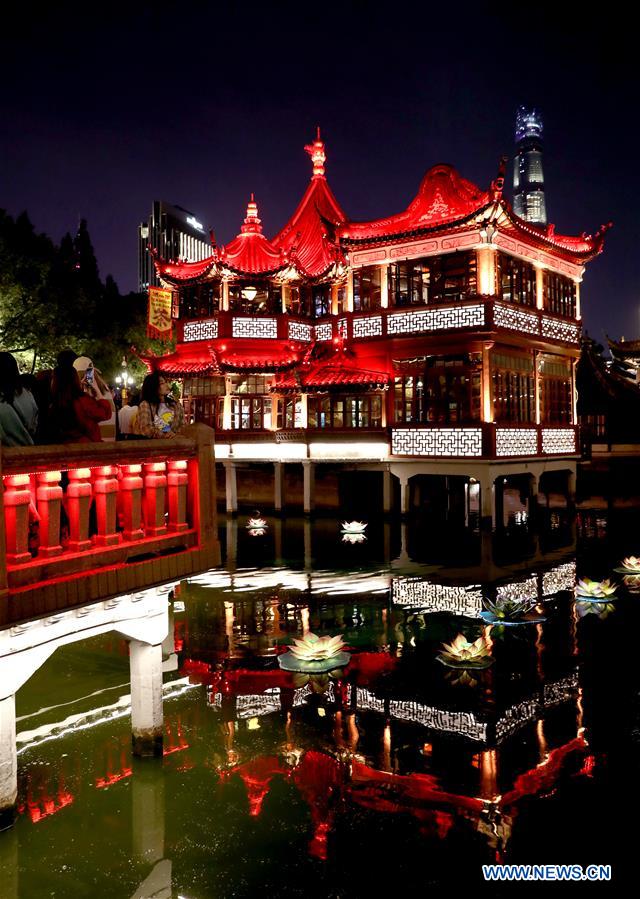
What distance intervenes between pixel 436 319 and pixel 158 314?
1404 centimetres

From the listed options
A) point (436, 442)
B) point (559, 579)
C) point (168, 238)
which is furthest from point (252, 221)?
point (168, 238)

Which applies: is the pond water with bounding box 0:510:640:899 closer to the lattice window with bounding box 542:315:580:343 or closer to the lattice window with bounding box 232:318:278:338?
the lattice window with bounding box 542:315:580:343

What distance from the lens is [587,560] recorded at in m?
16.5

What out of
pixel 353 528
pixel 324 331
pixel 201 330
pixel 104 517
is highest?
pixel 201 330

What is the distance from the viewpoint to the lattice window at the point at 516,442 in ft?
67.9

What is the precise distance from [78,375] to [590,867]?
5716mm

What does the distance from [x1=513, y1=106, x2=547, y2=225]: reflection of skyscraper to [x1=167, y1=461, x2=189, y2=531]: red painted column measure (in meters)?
196

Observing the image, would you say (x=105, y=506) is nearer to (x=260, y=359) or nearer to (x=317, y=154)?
(x=260, y=359)

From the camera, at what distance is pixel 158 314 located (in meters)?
30.3

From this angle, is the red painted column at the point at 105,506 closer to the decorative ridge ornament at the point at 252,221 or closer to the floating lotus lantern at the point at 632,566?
the floating lotus lantern at the point at 632,566

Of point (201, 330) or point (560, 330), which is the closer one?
point (560, 330)

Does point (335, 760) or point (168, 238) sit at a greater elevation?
point (168, 238)

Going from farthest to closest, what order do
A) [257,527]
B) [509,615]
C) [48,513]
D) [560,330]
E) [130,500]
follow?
[560,330] → [257,527] → [509,615] → [130,500] → [48,513]

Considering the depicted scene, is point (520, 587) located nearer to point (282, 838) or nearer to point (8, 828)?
point (282, 838)
